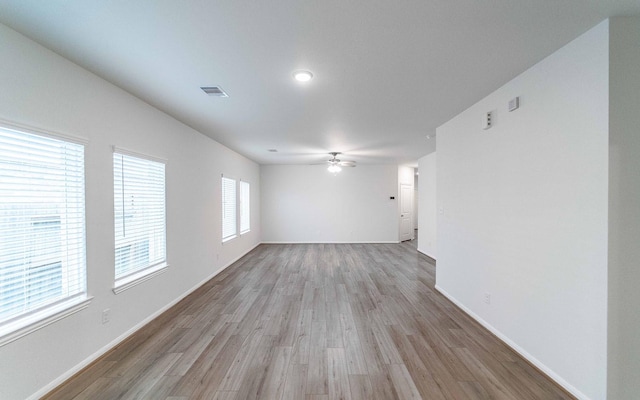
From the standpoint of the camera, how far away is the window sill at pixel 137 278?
2.68m

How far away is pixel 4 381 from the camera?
169cm

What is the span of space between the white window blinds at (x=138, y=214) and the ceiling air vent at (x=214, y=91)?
3.82ft

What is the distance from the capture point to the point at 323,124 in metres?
3.92

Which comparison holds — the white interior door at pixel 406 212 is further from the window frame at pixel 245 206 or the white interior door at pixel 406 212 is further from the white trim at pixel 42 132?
the white trim at pixel 42 132

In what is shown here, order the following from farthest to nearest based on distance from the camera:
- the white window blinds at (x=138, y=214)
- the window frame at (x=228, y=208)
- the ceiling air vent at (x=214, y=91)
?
the window frame at (x=228, y=208), the white window blinds at (x=138, y=214), the ceiling air vent at (x=214, y=91)

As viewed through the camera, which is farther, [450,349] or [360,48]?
[450,349]

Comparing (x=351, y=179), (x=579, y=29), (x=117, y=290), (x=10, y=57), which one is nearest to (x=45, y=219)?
(x=117, y=290)

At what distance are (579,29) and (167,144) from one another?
435 centimetres

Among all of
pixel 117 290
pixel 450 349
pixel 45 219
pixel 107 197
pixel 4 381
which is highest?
pixel 107 197

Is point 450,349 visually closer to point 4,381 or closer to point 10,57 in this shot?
point 4,381

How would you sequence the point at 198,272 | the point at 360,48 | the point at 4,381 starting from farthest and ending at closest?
the point at 198,272, the point at 360,48, the point at 4,381

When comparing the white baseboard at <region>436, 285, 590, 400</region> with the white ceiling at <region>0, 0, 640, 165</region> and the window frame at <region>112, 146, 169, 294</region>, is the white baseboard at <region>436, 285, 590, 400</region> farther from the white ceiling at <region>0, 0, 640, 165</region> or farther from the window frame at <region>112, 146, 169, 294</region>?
the window frame at <region>112, 146, 169, 294</region>

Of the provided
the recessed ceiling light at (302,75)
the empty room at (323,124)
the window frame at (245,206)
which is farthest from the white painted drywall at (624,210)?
the window frame at (245,206)

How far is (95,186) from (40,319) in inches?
45.4
